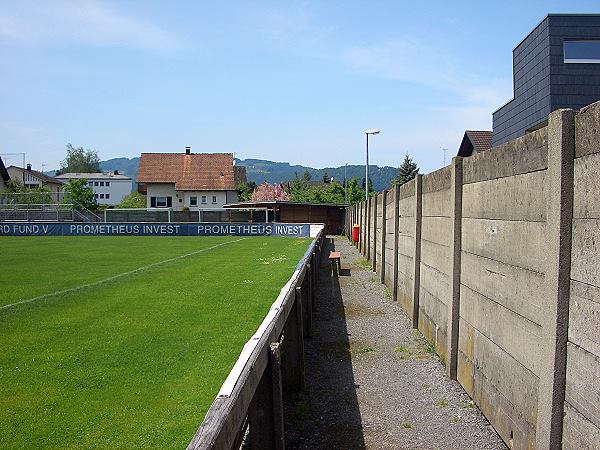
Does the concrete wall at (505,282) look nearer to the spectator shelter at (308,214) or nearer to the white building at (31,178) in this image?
the spectator shelter at (308,214)

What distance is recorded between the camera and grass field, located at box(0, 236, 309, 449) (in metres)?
5.37

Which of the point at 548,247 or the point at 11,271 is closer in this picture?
the point at 548,247

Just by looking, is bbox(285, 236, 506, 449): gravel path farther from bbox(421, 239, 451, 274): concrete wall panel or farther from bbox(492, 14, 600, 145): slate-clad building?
bbox(492, 14, 600, 145): slate-clad building

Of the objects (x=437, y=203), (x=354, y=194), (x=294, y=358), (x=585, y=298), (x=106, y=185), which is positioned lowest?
(x=294, y=358)

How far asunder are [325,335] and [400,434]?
4.31 m

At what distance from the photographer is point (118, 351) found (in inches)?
317

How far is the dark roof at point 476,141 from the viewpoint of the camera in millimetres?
38819

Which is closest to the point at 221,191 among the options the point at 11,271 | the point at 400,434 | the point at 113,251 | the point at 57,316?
the point at 113,251

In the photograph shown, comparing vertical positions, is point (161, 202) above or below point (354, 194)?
below

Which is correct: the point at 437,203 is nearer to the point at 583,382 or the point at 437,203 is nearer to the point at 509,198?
the point at 509,198

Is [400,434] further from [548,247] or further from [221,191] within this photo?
[221,191]

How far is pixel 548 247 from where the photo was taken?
415 cm

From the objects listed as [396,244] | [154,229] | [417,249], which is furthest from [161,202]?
[417,249]

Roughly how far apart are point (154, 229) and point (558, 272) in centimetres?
4468
